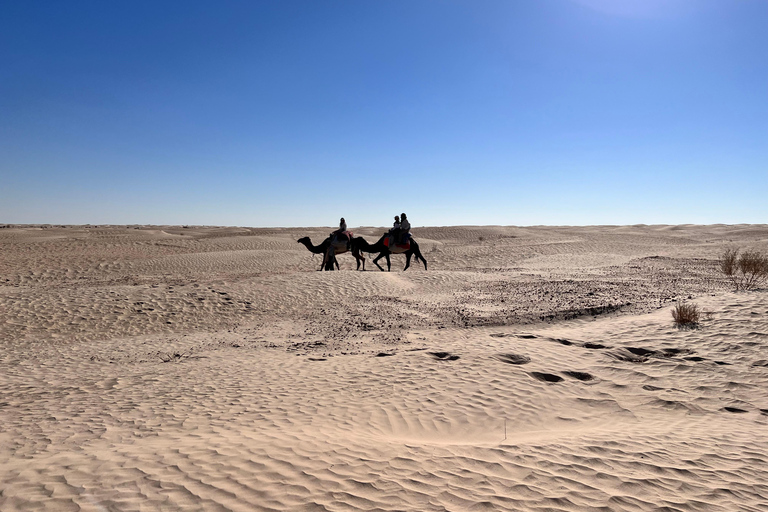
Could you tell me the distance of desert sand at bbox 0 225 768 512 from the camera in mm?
3809

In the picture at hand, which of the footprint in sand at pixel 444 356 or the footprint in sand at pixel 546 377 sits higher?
the footprint in sand at pixel 444 356

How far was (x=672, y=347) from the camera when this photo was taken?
354 inches

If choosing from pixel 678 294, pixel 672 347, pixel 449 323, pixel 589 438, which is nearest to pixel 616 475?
pixel 589 438

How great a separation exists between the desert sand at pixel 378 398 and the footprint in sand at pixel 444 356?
12 cm

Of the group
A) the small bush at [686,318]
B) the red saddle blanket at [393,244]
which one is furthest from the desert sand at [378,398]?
the red saddle blanket at [393,244]

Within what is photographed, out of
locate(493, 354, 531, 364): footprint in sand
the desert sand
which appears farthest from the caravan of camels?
locate(493, 354, 531, 364): footprint in sand

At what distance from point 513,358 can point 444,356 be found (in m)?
1.33

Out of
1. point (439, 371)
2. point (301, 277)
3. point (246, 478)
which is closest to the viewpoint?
point (246, 478)

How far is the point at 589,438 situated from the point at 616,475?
913mm

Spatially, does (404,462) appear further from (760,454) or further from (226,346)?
(226,346)

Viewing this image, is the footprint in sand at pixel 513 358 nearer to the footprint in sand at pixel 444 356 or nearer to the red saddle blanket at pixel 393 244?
the footprint in sand at pixel 444 356

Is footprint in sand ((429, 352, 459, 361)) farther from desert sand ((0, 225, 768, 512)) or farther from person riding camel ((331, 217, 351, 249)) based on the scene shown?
person riding camel ((331, 217, 351, 249))

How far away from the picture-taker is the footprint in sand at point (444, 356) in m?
8.57

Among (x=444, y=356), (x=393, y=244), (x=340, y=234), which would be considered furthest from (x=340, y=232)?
(x=444, y=356)
